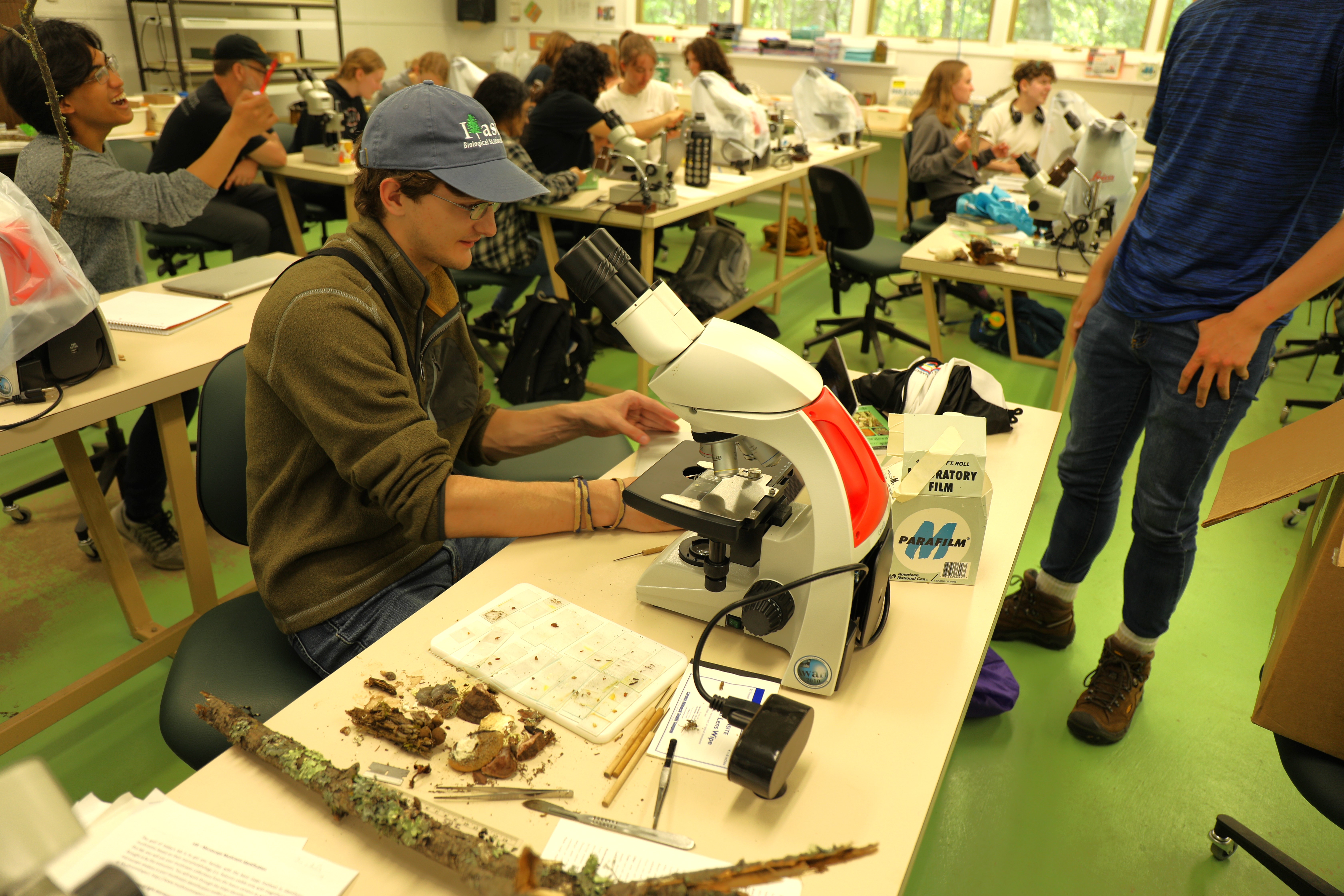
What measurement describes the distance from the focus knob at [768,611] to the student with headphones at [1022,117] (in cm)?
424

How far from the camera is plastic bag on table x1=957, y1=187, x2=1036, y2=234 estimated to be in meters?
3.26

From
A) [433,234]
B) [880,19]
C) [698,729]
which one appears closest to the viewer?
[698,729]

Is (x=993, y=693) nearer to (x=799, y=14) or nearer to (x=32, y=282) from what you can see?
(x=32, y=282)

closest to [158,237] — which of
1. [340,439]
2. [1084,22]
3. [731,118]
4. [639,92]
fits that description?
[731,118]

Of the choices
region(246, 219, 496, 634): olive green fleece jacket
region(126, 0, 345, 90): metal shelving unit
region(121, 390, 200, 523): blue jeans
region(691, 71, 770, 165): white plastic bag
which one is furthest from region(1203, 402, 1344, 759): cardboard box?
region(126, 0, 345, 90): metal shelving unit

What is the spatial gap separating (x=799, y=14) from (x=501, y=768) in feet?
25.7

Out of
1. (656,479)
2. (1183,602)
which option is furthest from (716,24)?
(656,479)

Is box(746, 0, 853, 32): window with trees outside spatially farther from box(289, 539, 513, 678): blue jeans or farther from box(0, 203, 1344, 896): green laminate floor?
box(289, 539, 513, 678): blue jeans

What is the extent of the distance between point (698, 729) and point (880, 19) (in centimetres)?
745

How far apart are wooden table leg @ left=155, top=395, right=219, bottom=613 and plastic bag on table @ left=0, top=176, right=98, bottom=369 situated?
27cm

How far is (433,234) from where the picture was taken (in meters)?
1.30

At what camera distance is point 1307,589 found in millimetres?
1047

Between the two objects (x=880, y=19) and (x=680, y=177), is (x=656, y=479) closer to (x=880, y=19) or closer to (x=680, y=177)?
(x=680, y=177)

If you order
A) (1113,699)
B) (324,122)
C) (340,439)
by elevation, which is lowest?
(1113,699)
